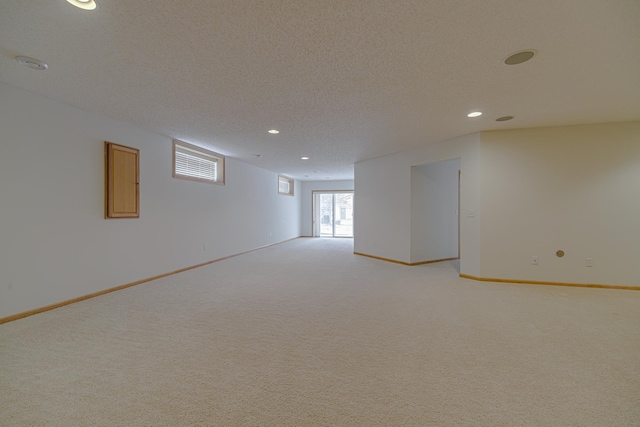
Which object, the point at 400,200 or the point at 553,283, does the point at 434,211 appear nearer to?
the point at 400,200

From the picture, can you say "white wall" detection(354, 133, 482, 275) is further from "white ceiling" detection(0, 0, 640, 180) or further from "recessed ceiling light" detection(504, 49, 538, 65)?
"recessed ceiling light" detection(504, 49, 538, 65)

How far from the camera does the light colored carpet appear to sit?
Result: 1.46m

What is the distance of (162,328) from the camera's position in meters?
2.51

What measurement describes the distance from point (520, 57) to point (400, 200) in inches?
148

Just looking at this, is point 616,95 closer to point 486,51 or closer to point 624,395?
point 486,51

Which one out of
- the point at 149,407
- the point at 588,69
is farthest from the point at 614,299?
the point at 149,407

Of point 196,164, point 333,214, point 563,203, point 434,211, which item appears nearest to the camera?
point 563,203

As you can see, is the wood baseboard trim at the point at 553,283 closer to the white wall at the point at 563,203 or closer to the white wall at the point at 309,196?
the white wall at the point at 563,203

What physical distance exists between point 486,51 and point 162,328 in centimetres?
380

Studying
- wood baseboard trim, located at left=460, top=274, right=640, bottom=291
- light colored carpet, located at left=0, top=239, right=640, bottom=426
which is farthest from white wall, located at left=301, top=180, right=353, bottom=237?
light colored carpet, located at left=0, top=239, right=640, bottom=426

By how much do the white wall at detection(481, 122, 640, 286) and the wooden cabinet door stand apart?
18.4ft

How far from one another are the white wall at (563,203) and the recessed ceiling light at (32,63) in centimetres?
558

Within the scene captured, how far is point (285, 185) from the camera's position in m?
10.3

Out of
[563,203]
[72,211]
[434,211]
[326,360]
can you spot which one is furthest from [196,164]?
[563,203]
